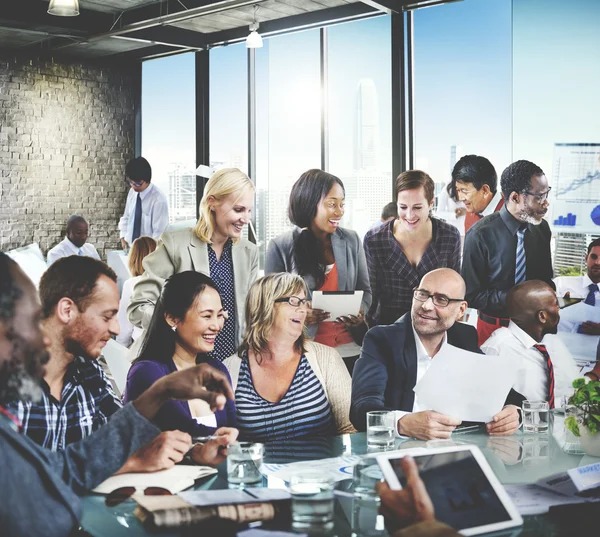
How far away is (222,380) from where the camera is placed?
2008 mm

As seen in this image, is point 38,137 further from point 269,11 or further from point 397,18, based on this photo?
point 397,18

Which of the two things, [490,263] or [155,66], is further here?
[155,66]

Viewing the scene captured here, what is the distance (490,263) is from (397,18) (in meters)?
2.48

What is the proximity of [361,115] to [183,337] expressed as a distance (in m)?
4.36

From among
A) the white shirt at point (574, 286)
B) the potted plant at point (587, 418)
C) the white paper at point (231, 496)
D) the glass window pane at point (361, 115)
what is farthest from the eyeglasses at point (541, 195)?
the white paper at point (231, 496)

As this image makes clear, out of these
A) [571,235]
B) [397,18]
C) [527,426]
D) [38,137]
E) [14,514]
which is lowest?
[527,426]

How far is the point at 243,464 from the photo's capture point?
6.91 feet

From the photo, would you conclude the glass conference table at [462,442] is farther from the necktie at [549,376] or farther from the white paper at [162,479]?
the necktie at [549,376]

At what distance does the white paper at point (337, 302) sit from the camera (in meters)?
4.03

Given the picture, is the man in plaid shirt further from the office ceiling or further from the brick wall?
the brick wall

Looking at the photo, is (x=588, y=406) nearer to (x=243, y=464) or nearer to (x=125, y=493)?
(x=243, y=464)

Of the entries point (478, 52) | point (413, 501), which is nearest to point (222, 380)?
point (413, 501)

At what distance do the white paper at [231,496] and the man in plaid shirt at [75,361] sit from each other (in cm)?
26

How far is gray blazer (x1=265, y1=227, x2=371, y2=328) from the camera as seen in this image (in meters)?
4.29
